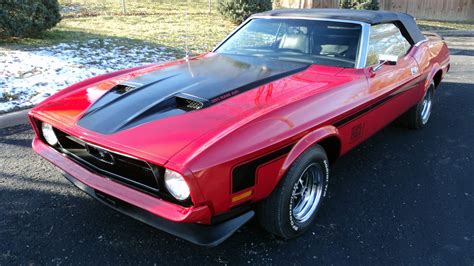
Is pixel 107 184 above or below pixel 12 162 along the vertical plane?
above

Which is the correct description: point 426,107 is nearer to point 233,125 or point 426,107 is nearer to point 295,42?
point 295,42

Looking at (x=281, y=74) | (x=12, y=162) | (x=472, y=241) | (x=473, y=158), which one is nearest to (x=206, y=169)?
(x=281, y=74)

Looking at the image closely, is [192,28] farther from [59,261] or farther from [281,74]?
[59,261]

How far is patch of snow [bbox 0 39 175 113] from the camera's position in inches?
200

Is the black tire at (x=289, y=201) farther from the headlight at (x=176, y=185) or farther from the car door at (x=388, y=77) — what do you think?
the car door at (x=388, y=77)

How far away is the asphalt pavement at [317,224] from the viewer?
2521 mm

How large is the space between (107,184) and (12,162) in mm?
1910

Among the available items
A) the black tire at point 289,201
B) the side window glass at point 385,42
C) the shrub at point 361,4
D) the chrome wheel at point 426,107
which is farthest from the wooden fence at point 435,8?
the black tire at point 289,201

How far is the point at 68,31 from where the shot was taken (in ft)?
28.9

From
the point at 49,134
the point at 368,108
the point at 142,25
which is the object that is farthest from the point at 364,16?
the point at 142,25

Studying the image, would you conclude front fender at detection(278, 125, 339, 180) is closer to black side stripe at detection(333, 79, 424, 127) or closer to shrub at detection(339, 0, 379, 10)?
black side stripe at detection(333, 79, 424, 127)

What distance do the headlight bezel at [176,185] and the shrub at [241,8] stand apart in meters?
10.1

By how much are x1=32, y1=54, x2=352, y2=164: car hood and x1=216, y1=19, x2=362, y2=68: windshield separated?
0.83ft

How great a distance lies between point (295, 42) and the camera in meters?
3.69
